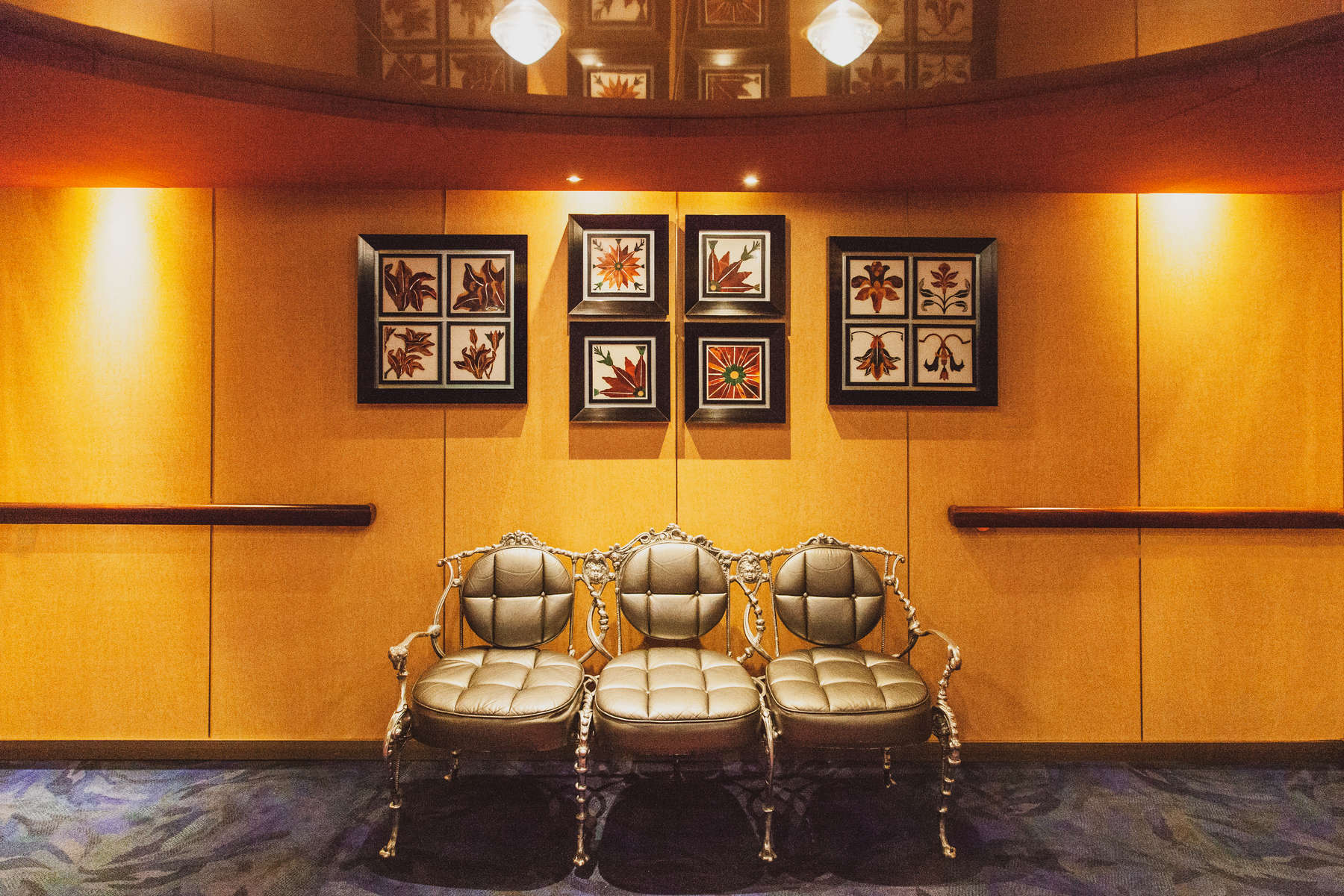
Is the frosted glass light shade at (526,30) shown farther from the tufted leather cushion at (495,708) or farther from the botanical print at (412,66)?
the tufted leather cushion at (495,708)

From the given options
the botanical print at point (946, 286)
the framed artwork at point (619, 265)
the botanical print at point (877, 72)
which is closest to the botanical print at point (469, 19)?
the framed artwork at point (619, 265)

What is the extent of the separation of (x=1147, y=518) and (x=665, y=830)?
110 inches

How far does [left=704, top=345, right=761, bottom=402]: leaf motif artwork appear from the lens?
10.7ft

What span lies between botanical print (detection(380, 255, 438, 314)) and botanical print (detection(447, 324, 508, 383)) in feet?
0.79

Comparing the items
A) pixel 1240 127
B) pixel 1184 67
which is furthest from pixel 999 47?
pixel 1240 127

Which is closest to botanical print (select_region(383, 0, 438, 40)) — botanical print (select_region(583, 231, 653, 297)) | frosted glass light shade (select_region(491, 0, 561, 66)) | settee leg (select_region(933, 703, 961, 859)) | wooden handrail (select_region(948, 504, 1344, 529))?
frosted glass light shade (select_region(491, 0, 561, 66))

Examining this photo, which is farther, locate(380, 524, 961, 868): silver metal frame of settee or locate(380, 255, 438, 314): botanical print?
locate(380, 255, 438, 314): botanical print

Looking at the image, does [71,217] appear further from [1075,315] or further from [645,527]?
[1075,315]

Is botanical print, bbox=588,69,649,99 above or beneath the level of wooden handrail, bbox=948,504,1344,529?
above

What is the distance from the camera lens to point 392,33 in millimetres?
2684

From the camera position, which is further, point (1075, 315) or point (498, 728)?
point (1075, 315)

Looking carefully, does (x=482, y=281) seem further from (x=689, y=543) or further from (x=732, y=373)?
(x=689, y=543)

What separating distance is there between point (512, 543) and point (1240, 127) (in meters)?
3.58

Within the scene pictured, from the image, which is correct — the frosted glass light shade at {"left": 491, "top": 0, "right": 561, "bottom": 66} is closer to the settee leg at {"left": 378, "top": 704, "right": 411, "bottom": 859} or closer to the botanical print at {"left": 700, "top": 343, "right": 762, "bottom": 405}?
the botanical print at {"left": 700, "top": 343, "right": 762, "bottom": 405}
